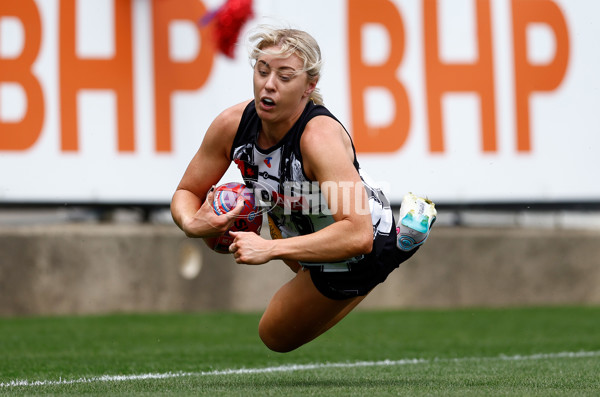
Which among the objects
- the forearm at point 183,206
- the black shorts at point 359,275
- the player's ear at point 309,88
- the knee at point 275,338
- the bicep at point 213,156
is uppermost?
the player's ear at point 309,88

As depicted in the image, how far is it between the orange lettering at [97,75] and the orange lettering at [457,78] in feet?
11.4

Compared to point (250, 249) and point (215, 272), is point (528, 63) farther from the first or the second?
point (250, 249)

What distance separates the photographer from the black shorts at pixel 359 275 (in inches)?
231

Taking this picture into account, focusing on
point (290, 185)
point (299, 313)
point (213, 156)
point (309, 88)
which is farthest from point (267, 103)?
point (299, 313)

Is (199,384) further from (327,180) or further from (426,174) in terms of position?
(426,174)

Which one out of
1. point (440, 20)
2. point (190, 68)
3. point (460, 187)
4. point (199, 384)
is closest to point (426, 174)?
point (460, 187)

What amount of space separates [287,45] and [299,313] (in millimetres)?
1532

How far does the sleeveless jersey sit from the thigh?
→ 0.24m

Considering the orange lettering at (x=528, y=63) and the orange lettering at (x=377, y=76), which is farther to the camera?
the orange lettering at (x=528, y=63)

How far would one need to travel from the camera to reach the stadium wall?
1211 centimetres

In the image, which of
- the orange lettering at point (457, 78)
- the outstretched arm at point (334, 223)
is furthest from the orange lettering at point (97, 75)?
the outstretched arm at point (334, 223)

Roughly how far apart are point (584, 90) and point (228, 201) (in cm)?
862

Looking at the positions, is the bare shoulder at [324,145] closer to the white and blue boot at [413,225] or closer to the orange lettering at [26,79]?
the white and blue boot at [413,225]

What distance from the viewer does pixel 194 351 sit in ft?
28.5
